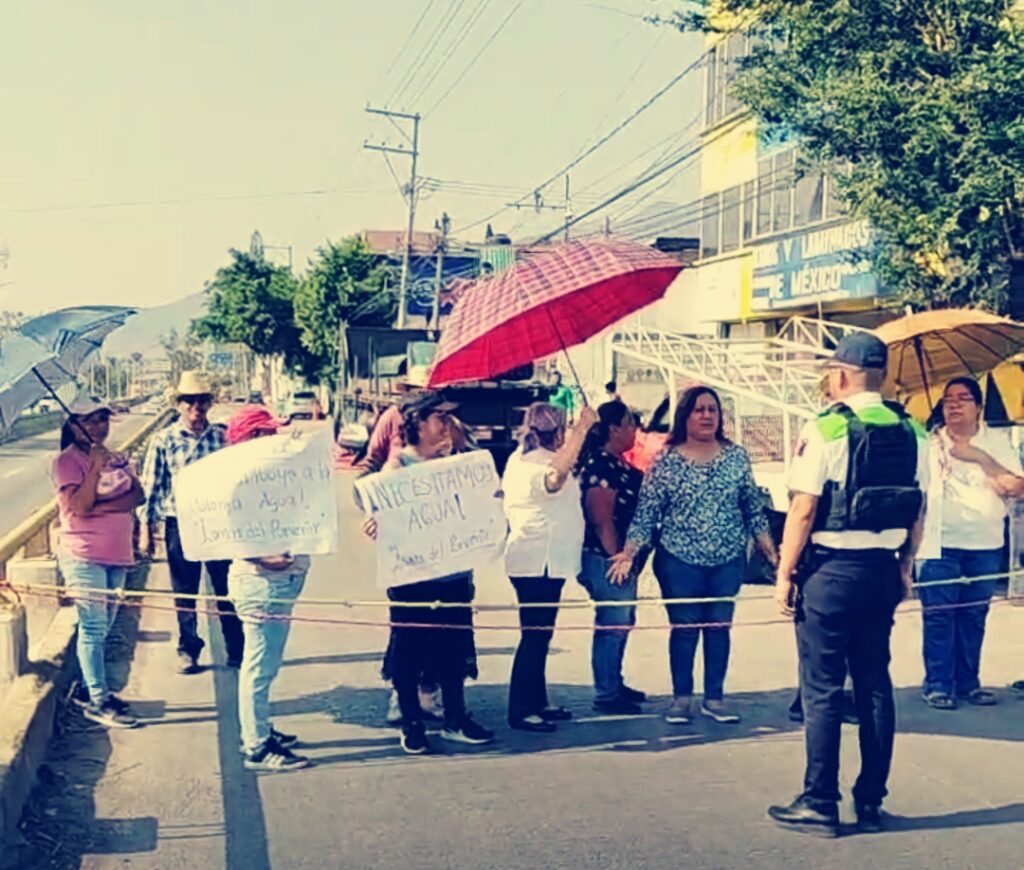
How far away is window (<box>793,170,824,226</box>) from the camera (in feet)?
79.9

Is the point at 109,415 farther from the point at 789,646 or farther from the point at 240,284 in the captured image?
the point at 240,284

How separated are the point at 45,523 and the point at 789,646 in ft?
16.8

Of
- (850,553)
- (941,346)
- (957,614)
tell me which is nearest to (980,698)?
(957,614)

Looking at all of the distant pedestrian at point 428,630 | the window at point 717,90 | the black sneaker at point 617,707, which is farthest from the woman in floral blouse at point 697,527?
the window at point 717,90

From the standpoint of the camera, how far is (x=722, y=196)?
1184 inches

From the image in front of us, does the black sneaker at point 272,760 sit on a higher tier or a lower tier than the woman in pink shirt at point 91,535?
lower

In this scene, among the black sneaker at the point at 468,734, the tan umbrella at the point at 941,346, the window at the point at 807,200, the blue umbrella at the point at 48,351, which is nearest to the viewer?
the blue umbrella at the point at 48,351

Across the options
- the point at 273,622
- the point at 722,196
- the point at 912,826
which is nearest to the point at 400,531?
the point at 273,622

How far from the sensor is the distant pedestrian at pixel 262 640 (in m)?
6.70

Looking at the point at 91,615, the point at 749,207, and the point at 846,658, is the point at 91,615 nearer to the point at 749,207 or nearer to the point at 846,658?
the point at 846,658

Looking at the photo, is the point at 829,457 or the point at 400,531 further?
the point at 400,531

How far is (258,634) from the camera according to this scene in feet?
22.0

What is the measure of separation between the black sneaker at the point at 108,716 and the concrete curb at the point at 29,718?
0.19 m

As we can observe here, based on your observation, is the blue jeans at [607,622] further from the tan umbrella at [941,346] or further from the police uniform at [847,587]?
the tan umbrella at [941,346]
